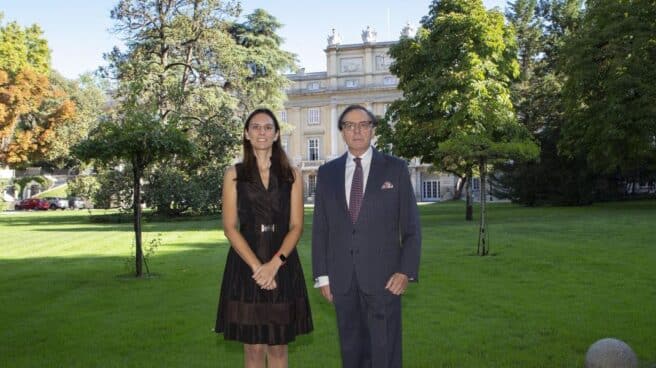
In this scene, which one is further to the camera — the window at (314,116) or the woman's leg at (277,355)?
the window at (314,116)

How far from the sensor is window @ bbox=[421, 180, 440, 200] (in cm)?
7038

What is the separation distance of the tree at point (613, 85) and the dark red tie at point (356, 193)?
2659cm

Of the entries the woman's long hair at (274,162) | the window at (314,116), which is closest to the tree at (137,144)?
the woman's long hair at (274,162)

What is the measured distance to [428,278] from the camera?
10977 mm

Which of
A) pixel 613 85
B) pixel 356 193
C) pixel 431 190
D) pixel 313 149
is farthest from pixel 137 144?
pixel 313 149

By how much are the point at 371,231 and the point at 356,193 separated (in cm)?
26

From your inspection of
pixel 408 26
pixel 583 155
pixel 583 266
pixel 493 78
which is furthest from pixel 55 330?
pixel 408 26

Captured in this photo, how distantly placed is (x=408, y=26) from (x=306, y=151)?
1846cm

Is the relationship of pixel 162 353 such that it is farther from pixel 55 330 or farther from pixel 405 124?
pixel 405 124

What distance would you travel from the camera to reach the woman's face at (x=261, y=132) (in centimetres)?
428

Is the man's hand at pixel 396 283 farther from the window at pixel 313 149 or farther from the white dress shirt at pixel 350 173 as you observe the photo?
the window at pixel 313 149

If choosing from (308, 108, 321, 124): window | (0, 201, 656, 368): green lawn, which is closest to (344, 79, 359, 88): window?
(308, 108, 321, 124): window

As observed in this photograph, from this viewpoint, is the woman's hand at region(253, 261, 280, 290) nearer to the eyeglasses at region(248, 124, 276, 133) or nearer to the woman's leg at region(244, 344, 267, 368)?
the woman's leg at region(244, 344, 267, 368)

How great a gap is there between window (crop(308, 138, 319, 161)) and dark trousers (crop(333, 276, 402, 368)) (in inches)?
2810
